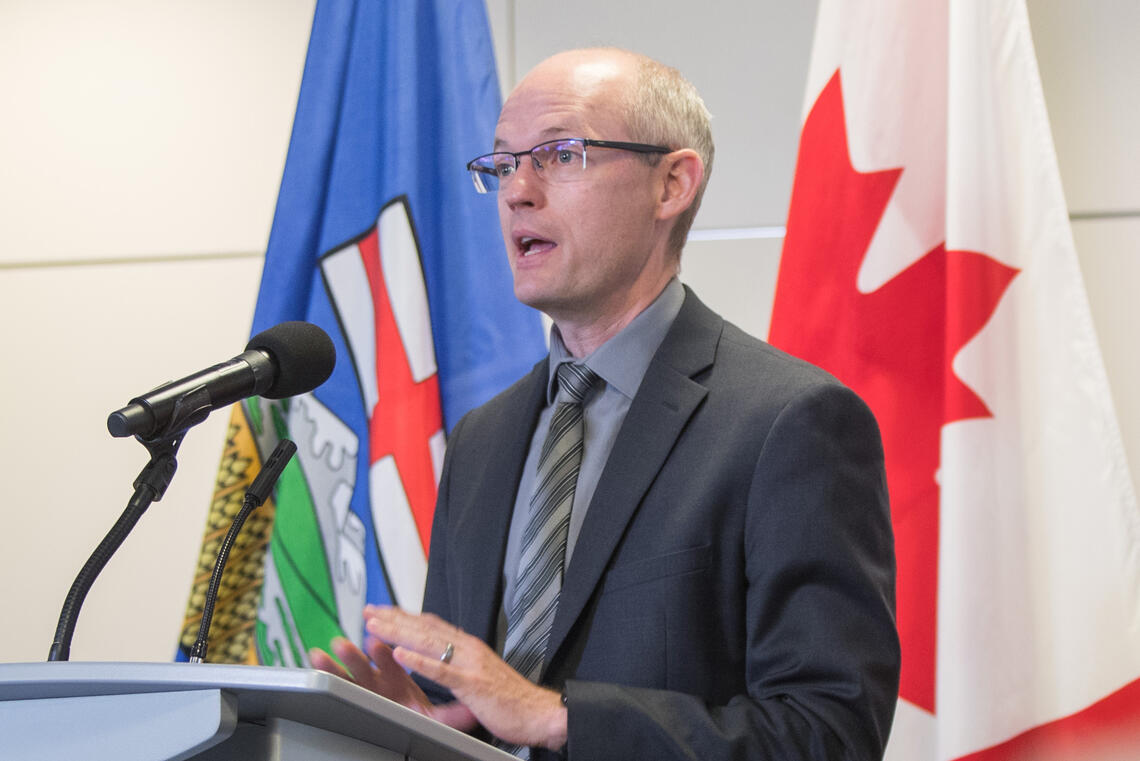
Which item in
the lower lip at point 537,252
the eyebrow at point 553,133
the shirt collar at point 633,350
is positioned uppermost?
the eyebrow at point 553,133

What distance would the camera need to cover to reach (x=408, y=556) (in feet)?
7.95

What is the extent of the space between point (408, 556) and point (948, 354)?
1.20 metres

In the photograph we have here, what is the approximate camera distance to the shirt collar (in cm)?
166

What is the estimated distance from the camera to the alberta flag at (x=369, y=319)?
243cm

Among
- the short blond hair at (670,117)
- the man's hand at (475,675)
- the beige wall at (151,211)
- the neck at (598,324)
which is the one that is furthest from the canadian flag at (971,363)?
the man's hand at (475,675)

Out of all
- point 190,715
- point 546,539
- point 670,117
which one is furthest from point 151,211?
point 190,715

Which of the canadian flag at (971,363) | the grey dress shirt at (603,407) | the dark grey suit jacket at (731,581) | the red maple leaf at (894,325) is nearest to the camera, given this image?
the dark grey suit jacket at (731,581)

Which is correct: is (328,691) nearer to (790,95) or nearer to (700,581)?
(700,581)

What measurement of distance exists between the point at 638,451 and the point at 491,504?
0.29 meters

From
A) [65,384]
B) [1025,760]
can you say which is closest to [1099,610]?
[1025,760]

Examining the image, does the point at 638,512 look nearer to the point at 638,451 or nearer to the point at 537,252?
the point at 638,451

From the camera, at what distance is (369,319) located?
2.54 m

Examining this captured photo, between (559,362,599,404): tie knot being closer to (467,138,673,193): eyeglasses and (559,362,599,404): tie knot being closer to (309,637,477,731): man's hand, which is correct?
(467,138,673,193): eyeglasses

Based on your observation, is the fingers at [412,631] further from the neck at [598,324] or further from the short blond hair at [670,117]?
the short blond hair at [670,117]
